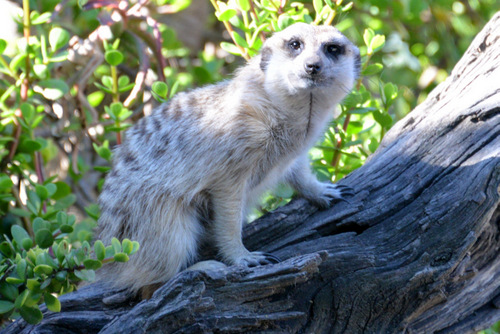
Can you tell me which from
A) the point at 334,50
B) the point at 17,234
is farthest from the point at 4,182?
the point at 334,50

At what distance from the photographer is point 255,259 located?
226cm

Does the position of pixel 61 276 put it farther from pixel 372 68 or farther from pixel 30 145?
pixel 372 68

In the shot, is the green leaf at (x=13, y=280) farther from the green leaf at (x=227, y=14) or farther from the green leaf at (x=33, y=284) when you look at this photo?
the green leaf at (x=227, y=14)

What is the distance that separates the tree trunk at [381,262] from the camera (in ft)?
6.16

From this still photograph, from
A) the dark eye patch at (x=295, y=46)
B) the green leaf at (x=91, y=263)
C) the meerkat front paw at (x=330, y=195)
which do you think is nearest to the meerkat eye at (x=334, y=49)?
the dark eye patch at (x=295, y=46)

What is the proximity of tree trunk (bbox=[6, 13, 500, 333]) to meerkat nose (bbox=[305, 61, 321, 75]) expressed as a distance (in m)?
0.55

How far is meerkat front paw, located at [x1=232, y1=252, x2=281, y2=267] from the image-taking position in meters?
2.25

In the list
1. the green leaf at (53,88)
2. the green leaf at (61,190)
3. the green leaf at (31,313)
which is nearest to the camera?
the green leaf at (31,313)

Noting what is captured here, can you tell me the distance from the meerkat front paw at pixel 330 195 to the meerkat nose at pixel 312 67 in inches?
21.9

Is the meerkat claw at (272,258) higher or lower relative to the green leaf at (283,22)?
lower

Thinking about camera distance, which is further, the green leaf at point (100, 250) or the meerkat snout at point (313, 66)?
the meerkat snout at point (313, 66)

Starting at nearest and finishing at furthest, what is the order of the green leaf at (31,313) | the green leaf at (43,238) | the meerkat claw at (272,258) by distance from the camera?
the green leaf at (31,313), the green leaf at (43,238), the meerkat claw at (272,258)

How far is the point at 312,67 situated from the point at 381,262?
2.59 ft

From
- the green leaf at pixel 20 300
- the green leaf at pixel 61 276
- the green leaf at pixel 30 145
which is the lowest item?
the green leaf at pixel 20 300
